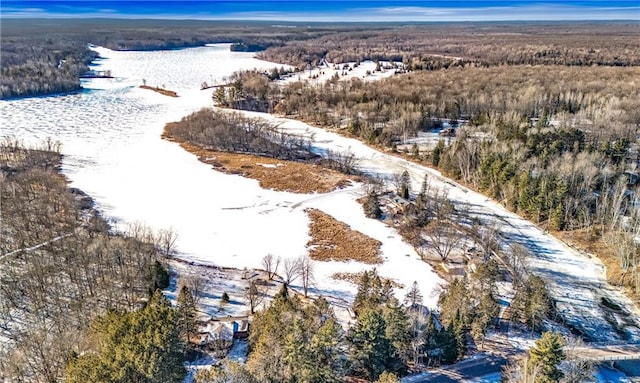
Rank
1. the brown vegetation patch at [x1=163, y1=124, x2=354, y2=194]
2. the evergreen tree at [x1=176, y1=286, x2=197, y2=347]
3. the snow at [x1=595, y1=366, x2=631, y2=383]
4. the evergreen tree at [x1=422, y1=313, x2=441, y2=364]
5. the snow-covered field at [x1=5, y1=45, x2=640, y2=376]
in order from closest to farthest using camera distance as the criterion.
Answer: the evergreen tree at [x1=422, y1=313, x2=441, y2=364], the snow at [x1=595, y1=366, x2=631, y2=383], the evergreen tree at [x1=176, y1=286, x2=197, y2=347], the snow-covered field at [x1=5, y1=45, x2=640, y2=376], the brown vegetation patch at [x1=163, y1=124, x2=354, y2=194]

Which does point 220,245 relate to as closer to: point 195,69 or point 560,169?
point 560,169

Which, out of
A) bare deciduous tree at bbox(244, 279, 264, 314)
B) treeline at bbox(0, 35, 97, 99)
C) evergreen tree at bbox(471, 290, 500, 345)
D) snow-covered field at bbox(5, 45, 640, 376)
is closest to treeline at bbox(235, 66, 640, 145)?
snow-covered field at bbox(5, 45, 640, 376)

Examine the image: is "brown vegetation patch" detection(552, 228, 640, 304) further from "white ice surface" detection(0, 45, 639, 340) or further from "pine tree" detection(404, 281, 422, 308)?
"pine tree" detection(404, 281, 422, 308)

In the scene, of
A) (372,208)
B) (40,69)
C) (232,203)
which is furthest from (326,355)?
(40,69)

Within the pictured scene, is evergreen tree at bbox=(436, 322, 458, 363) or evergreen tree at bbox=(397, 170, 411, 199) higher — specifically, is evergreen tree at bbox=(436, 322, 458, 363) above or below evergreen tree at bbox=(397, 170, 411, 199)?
below

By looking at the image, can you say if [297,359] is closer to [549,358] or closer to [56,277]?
[549,358]

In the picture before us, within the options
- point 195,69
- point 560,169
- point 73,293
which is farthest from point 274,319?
point 195,69
